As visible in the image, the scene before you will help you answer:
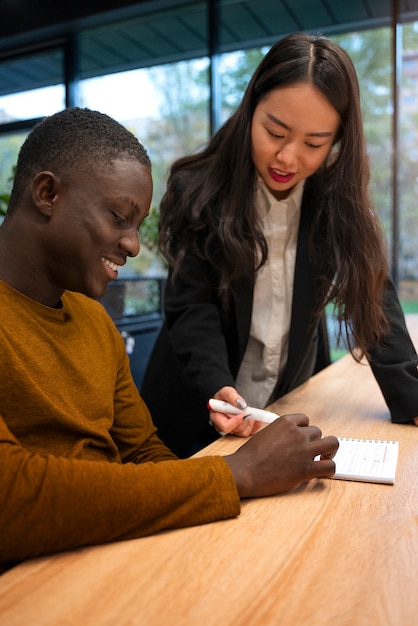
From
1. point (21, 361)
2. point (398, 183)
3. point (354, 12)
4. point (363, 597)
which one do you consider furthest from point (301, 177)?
point (354, 12)

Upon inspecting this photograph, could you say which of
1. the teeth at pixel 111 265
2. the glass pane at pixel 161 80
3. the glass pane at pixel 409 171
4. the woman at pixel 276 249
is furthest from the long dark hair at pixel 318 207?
the glass pane at pixel 161 80

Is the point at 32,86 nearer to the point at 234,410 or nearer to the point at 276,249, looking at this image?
the point at 276,249

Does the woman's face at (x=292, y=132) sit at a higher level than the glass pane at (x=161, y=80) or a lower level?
lower

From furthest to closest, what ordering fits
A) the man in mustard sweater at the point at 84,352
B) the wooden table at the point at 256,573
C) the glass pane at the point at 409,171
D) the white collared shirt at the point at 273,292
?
the glass pane at the point at 409,171
the white collared shirt at the point at 273,292
the man in mustard sweater at the point at 84,352
the wooden table at the point at 256,573

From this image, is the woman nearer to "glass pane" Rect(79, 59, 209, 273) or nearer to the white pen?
the white pen

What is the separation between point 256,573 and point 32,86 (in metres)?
5.41

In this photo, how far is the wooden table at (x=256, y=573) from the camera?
53 cm

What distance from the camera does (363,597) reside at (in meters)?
0.57

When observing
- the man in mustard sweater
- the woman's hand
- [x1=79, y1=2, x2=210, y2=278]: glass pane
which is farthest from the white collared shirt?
[x1=79, y1=2, x2=210, y2=278]: glass pane

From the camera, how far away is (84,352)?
37.3 inches

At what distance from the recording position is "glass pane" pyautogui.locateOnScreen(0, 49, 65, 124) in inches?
203

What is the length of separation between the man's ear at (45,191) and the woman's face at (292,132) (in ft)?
1.85

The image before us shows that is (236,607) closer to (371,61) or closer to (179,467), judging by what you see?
(179,467)

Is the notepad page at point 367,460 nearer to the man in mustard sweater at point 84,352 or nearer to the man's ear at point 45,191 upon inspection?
the man in mustard sweater at point 84,352
